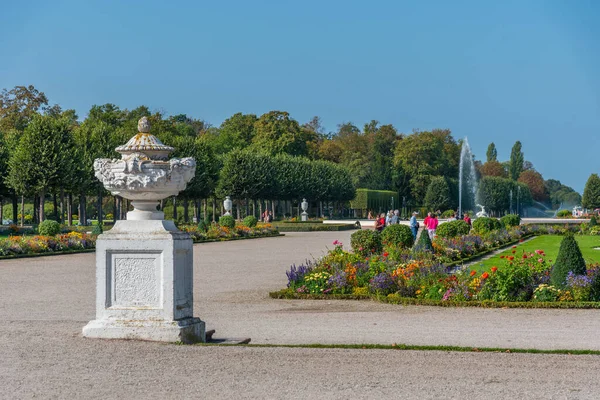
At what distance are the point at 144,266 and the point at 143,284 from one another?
200mm

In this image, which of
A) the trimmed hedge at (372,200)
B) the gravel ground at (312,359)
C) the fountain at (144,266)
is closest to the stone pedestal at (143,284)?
the fountain at (144,266)

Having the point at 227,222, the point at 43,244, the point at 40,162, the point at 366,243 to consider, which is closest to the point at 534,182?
the point at 40,162

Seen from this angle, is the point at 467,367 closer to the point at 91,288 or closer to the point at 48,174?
the point at 91,288

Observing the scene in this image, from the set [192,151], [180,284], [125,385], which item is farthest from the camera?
[192,151]

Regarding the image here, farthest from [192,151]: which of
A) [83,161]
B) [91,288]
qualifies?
[91,288]

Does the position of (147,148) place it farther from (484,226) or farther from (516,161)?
(516,161)

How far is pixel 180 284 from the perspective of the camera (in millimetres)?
9781

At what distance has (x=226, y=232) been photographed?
43.4 m

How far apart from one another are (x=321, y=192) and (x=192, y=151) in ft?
85.2

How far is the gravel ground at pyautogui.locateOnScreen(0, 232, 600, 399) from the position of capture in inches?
302

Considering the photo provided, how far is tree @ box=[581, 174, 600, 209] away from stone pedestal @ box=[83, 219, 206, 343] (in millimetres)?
110635

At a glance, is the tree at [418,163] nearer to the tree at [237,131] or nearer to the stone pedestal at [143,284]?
the tree at [237,131]

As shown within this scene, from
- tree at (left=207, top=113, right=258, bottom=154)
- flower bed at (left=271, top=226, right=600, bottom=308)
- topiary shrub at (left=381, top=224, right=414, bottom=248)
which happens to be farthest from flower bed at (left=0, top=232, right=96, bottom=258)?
tree at (left=207, top=113, right=258, bottom=154)

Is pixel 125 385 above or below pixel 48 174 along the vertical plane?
below
